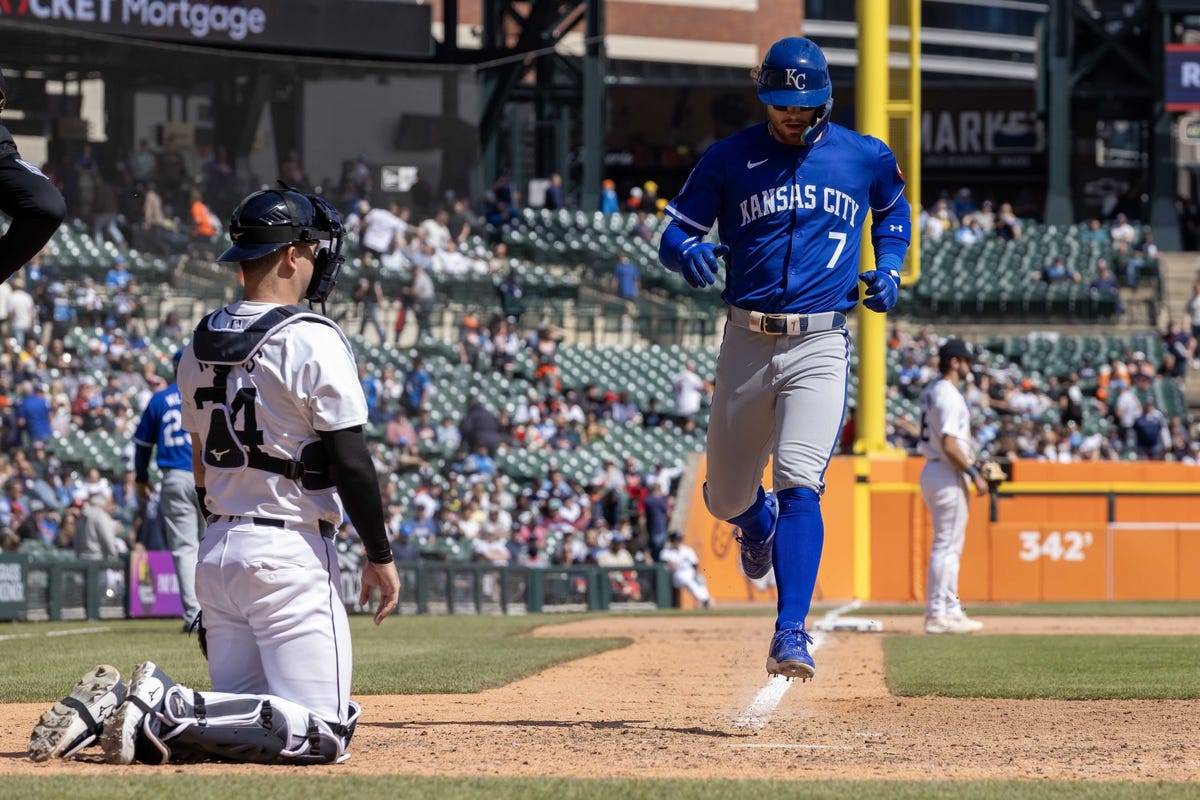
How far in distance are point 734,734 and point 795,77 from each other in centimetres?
222

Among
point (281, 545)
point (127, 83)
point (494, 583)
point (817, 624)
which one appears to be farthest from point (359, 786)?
point (127, 83)

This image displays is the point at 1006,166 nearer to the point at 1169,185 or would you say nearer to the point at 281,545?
the point at 1169,185

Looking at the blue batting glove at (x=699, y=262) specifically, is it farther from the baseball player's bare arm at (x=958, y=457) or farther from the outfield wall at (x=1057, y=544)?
the outfield wall at (x=1057, y=544)

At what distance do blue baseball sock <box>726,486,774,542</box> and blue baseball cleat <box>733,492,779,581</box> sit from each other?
0.02m

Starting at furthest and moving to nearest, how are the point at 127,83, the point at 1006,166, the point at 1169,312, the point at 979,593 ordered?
1. the point at 1006,166
2. the point at 1169,312
3. the point at 127,83
4. the point at 979,593

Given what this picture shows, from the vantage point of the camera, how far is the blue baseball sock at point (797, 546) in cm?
582

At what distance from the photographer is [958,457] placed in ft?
36.0

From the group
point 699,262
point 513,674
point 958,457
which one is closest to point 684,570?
point 958,457

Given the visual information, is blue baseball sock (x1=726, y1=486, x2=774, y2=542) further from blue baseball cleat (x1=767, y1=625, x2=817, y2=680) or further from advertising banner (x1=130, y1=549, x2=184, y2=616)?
advertising banner (x1=130, y1=549, x2=184, y2=616)

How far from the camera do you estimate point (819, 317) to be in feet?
19.9

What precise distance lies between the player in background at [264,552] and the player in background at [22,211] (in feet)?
1.99

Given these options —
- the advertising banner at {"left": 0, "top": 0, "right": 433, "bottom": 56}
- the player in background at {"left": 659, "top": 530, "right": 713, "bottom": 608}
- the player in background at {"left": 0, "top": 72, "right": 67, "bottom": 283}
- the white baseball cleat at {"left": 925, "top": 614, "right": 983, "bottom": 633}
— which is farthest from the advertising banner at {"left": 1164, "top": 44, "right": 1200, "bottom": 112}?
the player in background at {"left": 0, "top": 72, "right": 67, "bottom": 283}

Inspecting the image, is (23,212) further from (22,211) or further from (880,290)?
(880,290)

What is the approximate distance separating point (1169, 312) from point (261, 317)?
2706cm
